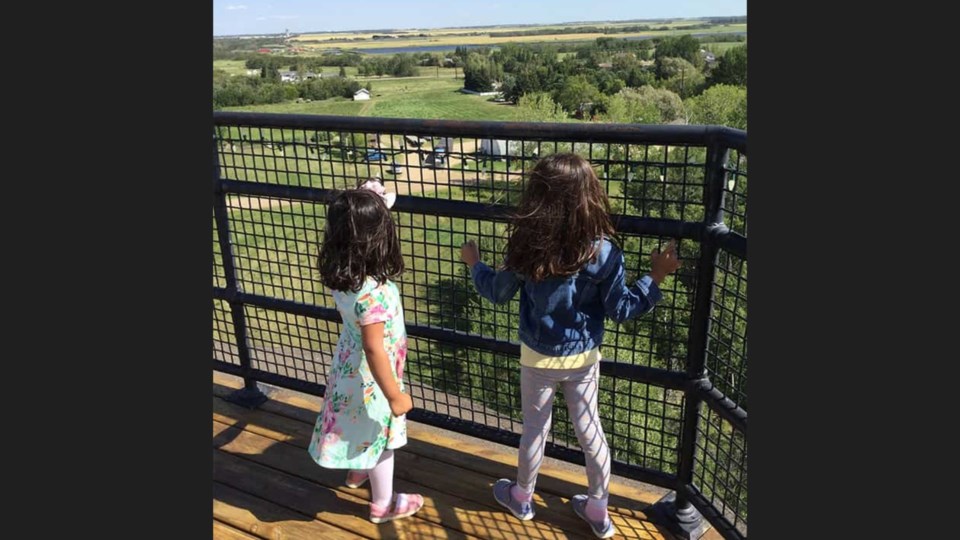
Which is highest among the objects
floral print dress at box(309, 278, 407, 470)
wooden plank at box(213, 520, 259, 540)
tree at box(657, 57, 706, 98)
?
floral print dress at box(309, 278, 407, 470)

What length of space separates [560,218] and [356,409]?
0.97 meters

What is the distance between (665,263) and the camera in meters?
1.96

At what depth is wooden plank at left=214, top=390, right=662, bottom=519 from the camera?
260 cm

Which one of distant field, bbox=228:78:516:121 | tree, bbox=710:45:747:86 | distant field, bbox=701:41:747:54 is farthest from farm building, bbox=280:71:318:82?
distant field, bbox=701:41:747:54

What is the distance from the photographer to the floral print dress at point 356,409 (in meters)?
2.29

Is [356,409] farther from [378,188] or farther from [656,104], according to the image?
[656,104]

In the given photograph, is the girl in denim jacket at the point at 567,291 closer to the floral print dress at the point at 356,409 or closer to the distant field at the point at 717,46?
the floral print dress at the point at 356,409

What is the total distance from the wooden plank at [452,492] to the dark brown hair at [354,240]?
960 millimetres

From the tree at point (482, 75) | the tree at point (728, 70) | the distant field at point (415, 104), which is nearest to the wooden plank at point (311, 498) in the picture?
the tree at point (728, 70)

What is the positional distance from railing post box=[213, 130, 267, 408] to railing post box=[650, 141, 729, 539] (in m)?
1.90

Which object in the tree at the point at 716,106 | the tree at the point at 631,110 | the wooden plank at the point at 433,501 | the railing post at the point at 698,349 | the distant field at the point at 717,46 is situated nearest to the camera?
the railing post at the point at 698,349

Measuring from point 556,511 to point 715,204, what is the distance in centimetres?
123

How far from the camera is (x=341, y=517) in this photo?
8.20 feet

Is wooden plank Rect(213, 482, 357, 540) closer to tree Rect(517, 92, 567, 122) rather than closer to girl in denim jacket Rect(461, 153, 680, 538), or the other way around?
girl in denim jacket Rect(461, 153, 680, 538)
